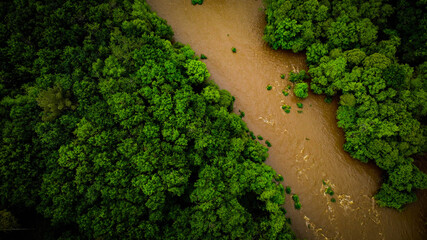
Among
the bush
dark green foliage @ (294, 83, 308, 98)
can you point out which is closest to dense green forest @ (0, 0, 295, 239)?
dark green foliage @ (294, 83, 308, 98)

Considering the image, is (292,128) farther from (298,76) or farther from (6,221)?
(6,221)

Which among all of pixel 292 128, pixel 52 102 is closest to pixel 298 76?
pixel 292 128

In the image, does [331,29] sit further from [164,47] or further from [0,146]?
[0,146]

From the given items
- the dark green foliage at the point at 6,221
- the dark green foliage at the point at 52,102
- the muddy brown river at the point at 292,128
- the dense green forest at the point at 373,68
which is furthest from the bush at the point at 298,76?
the dark green foliage at the point at 6,221

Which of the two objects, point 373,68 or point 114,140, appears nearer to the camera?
point 114,140

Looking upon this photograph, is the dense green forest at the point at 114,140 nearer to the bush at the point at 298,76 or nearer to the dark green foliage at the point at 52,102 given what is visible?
the dark green foliage at the point at 52,102

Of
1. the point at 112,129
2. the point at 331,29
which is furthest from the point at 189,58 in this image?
the point at 331,29

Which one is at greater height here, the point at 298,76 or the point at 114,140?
the point at 298,76

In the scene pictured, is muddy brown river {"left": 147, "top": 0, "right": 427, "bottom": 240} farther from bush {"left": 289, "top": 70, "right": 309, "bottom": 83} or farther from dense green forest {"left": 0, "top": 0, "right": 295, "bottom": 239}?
A: dense green forest {"left": 0, "top": 0, "right": 295, "bottom": 239}
